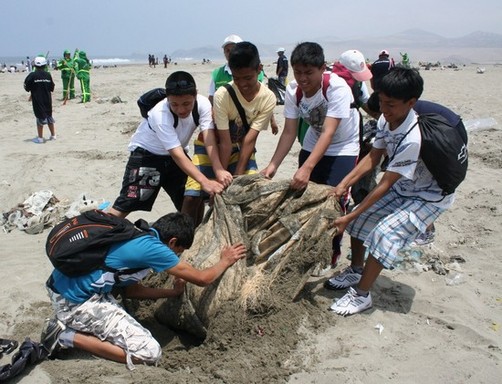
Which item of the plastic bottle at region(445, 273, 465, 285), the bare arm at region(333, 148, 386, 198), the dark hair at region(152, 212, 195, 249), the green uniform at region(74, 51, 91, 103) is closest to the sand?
the plastic bottle at region(445, 273, 465, 285)

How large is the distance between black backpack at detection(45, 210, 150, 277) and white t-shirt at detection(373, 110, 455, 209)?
1.76 m

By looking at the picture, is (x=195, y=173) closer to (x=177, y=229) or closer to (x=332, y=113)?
(x=177, y=229)

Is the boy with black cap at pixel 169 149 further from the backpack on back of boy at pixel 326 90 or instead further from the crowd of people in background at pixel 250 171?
the backpack on back of boy at pixel 326 90

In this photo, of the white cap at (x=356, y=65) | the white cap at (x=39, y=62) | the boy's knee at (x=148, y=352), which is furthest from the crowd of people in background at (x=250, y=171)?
the white cap at (x=39, y=62)

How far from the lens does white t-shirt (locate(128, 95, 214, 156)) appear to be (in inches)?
143

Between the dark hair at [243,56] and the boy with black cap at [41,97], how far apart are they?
24.5 ft

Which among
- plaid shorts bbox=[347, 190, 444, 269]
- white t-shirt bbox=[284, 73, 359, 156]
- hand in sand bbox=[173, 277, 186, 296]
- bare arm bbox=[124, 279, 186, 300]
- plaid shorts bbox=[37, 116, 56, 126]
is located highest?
white t-shirt bbox=[284, 73, 359, 156]

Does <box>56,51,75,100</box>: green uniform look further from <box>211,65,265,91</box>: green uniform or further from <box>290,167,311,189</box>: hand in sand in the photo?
<box>290,167,311,189</box>: hand in sand

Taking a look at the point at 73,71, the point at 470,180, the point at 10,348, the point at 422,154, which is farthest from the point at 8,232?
the point at 73,71

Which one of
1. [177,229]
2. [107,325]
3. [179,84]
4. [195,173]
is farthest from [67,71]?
[107,325]

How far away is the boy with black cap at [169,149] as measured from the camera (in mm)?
3506

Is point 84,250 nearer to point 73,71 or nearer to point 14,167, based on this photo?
point 14,167

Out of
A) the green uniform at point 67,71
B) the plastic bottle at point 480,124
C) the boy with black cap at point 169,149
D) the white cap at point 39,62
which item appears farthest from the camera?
the green uniform at point 67,71

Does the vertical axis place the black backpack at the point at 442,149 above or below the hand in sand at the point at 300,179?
above
